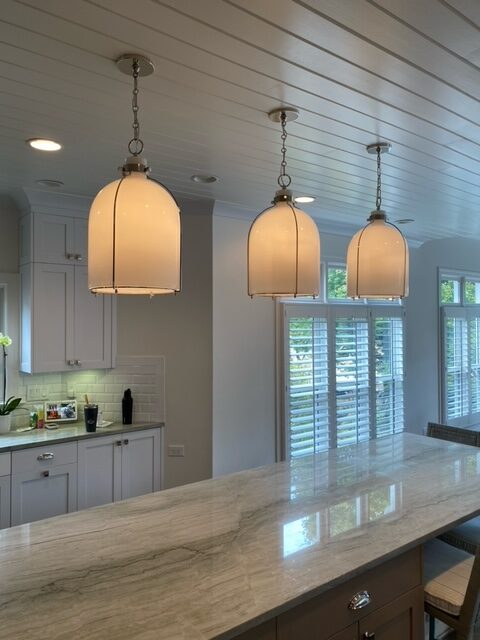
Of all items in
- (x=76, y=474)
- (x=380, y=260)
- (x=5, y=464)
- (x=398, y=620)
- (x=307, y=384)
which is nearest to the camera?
(x=398, y=620)

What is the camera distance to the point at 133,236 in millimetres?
1299

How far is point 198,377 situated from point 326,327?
1.47 m

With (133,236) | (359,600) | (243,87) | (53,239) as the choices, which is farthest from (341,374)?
(133,236)

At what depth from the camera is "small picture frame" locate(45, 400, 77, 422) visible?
3518 millimetres

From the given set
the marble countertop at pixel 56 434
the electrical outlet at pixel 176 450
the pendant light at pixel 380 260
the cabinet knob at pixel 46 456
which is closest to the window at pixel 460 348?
the electrical outlet at pixel 176 450

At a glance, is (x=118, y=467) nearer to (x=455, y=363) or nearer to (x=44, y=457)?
(x=44, y=457)

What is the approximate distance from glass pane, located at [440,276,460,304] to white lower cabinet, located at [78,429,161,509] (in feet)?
13.8

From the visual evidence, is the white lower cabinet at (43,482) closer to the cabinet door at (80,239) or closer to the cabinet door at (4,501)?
the cabinet door at (4,501)

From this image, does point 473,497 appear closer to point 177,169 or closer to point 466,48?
point 466,48

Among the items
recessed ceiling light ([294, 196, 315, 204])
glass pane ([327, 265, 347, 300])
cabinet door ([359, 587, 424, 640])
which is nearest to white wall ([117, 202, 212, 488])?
recessed ceiling light ([294, 196, 315, 204])

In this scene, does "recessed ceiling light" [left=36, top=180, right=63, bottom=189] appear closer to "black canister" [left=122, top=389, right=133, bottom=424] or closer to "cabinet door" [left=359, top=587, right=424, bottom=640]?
"black canister" [left=122, top=389, right=133, bottom=424]

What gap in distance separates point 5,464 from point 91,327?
3.69ft

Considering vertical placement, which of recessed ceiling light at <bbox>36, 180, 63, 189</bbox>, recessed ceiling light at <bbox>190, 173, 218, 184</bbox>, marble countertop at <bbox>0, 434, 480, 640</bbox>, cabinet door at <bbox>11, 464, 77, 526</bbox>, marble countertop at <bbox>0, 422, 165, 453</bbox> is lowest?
cabinet door at <bbox>11, 464, 77, 526</bbox>

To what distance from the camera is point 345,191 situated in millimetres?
3324
